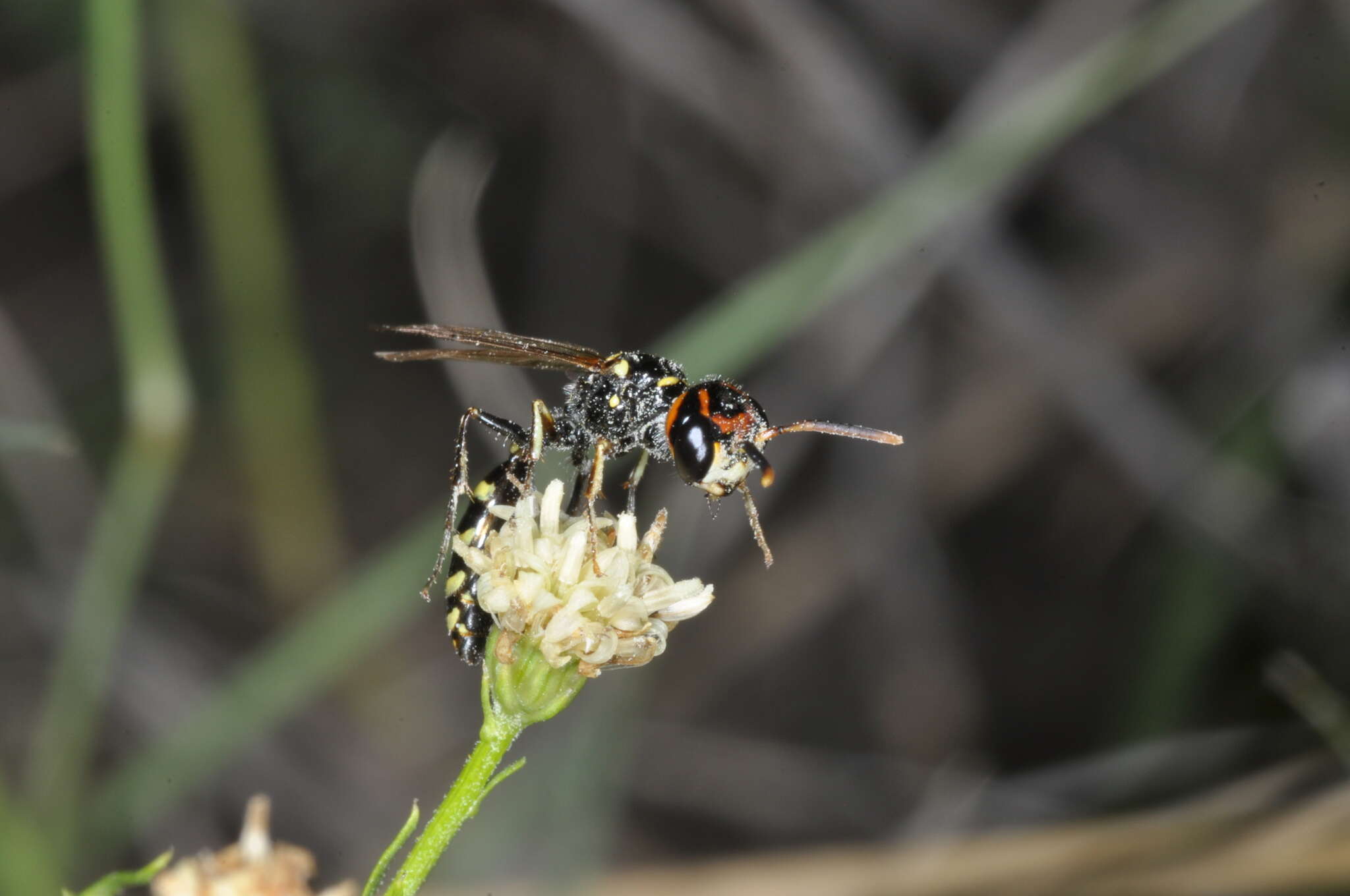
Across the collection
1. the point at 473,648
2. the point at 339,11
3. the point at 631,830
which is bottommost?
the point at 473,648

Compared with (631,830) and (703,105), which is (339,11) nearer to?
(703,105)

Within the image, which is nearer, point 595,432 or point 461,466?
point 461,466

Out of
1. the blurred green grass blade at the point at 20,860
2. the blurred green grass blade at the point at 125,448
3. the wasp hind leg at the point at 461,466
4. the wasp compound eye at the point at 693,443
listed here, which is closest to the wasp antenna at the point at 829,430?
the wasp compound eye at the point at 693,443

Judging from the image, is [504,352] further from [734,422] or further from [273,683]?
[273,683]

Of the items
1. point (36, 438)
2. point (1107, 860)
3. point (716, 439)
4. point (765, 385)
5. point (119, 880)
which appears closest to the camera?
point (119, 880)

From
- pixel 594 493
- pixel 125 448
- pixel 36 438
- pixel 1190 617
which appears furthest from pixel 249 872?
pixel 1190 617

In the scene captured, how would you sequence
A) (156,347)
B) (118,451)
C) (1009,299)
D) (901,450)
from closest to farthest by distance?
(156,347), (118,451), (1009,299), (901,450)

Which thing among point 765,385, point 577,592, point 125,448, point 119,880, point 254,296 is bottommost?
point 119,880

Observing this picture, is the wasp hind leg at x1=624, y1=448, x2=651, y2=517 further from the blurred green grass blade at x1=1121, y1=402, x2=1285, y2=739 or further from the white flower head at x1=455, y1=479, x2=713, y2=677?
the blurred green grass blade at x1=1121, y1=402, x2=1285, y2=739

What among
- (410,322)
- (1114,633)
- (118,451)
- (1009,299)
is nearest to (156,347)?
(118,451)
